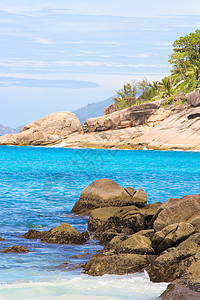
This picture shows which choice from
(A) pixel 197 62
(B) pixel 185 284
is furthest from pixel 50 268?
(A) pixel 197 62

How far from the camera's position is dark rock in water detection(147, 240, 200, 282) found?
857 cm

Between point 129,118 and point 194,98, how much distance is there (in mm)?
16004

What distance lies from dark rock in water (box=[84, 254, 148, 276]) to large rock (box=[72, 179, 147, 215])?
6.45m

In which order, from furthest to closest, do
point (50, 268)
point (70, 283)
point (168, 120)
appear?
point (168, 120) → point (50, 268) → point (70, 283)

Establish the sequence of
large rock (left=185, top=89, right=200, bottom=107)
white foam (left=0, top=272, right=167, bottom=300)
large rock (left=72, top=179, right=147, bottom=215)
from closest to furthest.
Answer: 1. white foam (left=0, top=272, right=167, bottom=300)
2. large rock (left=72, top=179, right=147, bottom=215)
3. large rock (left=185, top=89, right=200, bottom=107)

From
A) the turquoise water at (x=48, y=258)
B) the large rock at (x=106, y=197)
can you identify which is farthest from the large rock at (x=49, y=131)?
the large rock at (x=106, y=197)

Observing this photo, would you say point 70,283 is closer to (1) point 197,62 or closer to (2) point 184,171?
(2) point 184,171

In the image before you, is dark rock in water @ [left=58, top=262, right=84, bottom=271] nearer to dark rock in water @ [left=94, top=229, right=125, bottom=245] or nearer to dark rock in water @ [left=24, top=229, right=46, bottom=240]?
dark rock in water @ [left=94, top=229, right=125, bottom=245]

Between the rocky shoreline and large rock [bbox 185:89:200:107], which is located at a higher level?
large rock [bbox 185:89:200:107]

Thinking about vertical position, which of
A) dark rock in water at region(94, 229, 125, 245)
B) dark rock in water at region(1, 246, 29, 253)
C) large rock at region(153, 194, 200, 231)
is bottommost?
dark rock in water at region(94, 229, 125, 245)

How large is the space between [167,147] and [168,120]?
30.3ft

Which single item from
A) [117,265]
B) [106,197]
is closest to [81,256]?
[117,265]

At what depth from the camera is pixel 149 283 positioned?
8.64 meters

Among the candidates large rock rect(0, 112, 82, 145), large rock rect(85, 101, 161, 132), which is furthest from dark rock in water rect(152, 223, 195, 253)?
large rock rect(0, 112, 82, 145)
